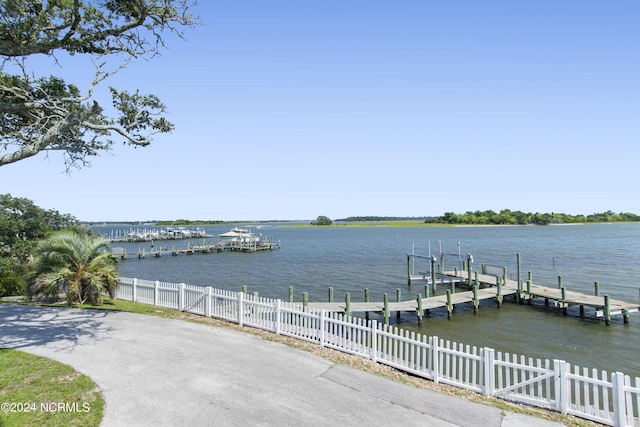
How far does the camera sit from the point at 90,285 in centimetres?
1584

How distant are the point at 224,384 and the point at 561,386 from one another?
693cm

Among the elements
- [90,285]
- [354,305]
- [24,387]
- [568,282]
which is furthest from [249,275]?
[24,387]

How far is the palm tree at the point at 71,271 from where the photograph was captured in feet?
49.7

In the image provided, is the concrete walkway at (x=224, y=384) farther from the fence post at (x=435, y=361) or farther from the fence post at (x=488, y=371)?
the fence post at (x=435, y=361)

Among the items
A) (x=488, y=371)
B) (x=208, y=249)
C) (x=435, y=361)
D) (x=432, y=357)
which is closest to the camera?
(x=488, y=371)

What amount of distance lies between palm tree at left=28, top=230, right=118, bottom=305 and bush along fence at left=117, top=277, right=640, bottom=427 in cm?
182

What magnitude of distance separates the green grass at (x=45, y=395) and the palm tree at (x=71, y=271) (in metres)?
6.61

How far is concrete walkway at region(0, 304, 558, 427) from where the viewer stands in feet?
22.7

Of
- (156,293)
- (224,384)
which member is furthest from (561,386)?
(156,293)

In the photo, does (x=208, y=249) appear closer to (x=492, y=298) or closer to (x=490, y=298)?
(x=490, y=298)

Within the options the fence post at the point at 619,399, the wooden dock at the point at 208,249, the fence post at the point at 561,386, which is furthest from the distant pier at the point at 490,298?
the wooden dock at the point at 208,249

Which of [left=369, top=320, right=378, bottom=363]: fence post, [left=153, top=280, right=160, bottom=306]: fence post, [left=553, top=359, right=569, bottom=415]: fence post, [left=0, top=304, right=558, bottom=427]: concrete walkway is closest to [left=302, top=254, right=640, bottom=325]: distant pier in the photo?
[left=153, top=280, right=160, bottom=306]: fence post

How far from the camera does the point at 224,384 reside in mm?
8172

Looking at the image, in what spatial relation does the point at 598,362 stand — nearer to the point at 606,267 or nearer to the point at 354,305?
the point at 354,305
